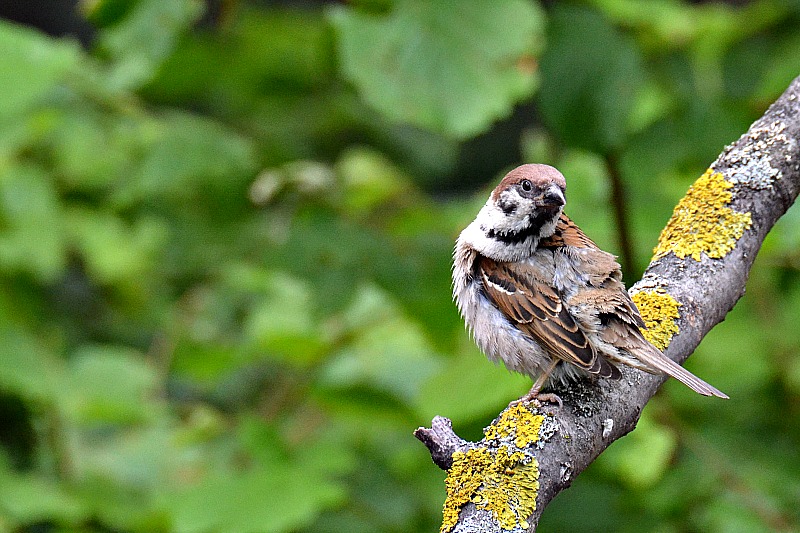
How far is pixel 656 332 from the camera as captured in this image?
225 centimetres

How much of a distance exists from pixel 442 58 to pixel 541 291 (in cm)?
117

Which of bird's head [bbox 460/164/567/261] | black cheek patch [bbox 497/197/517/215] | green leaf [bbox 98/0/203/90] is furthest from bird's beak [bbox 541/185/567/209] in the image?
green leaf [bbox 98/0/203/90]

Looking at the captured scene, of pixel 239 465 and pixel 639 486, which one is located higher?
pixel 239 465

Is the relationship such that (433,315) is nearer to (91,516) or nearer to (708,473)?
(708,473)

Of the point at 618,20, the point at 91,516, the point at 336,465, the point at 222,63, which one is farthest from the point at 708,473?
the point at 222,63

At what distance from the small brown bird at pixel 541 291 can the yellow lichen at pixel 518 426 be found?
6.8 inches

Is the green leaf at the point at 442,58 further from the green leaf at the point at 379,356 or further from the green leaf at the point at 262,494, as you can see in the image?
the green leaf at the point at 262,494

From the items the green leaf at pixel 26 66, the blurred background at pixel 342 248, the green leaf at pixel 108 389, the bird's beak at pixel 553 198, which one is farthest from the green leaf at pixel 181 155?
the bird's beak at pixel 553 198

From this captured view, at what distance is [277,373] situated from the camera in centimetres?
578

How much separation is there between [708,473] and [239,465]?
2027mm

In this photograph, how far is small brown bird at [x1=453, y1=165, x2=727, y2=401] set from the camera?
2227 millimetres

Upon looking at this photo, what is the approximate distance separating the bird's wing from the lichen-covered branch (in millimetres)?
92

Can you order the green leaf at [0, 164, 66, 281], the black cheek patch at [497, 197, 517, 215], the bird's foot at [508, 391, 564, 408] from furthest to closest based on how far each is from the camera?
the green leaf at [0, 164, 66, 281] → the black cheek patch at [497, 197, 517, 215] → the bird's foot at [508, 391, 564, 408]

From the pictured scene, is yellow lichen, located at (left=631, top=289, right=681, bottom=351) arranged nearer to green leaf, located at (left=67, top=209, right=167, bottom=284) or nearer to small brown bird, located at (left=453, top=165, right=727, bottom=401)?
small brown bird, located at (left=453, top=165, right=727, bottom=401)
